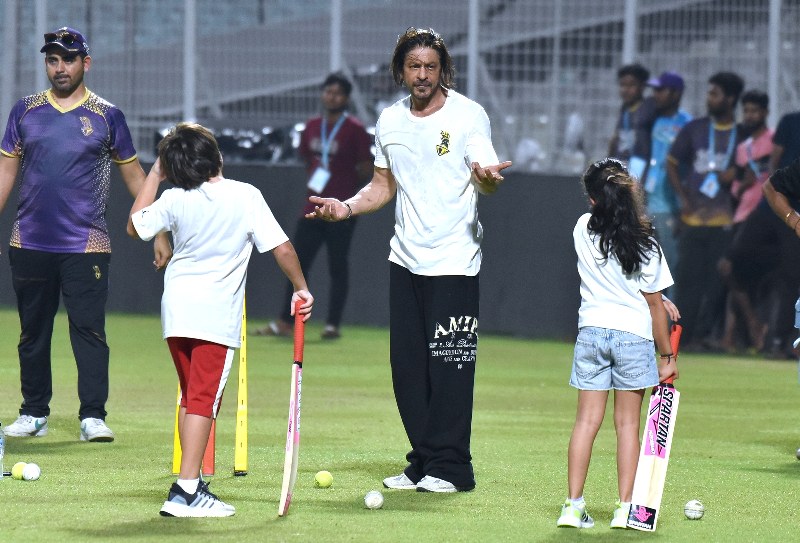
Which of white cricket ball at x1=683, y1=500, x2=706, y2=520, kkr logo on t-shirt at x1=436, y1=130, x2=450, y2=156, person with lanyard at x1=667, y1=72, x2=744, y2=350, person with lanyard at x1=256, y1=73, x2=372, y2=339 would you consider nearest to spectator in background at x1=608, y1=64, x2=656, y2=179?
person with lanyard at x1=667, y1=72, x2=744, y2=350

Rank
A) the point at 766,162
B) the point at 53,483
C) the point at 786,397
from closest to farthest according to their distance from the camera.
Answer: the point at 53,483 < the point at 786,397 < the point at 766,162

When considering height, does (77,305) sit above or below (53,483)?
above

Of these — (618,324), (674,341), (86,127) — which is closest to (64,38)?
(86,127)

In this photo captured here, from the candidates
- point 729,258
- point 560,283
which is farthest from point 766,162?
point 560,283

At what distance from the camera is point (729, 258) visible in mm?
15844

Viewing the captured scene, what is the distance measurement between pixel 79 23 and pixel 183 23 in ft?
3.63

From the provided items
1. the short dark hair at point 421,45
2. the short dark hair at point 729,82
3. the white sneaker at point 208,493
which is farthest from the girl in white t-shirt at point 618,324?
the short dark hair at point 729,82

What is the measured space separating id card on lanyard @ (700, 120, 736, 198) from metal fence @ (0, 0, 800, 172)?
1529 millimetres

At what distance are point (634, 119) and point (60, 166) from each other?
314 inches

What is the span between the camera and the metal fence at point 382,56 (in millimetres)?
17172

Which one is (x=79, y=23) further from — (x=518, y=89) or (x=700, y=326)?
(x=700, y=326)

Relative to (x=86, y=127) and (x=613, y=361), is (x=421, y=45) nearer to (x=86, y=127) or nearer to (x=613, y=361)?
(x=613, y=361)

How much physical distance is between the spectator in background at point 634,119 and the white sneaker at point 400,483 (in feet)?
27.9

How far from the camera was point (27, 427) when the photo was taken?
946 centimetres
